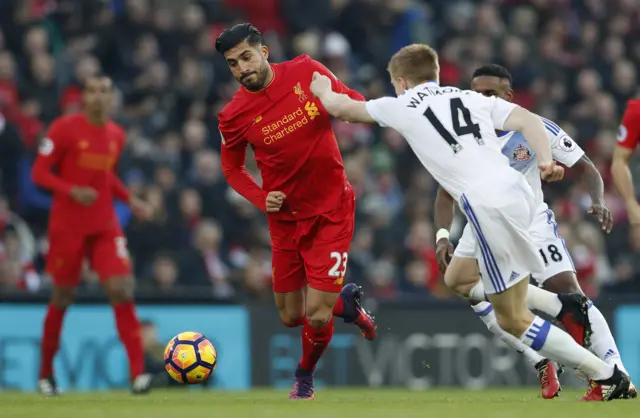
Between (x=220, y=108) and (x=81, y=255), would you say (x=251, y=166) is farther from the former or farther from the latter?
(x=81, y=255)

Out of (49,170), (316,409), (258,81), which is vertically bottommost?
(316,409)

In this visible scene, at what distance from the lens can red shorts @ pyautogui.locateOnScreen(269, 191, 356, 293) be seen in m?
9.45

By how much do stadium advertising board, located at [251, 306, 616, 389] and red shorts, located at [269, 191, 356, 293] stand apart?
430 centimetres

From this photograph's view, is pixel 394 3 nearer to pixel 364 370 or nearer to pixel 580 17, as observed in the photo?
pixel 580 17

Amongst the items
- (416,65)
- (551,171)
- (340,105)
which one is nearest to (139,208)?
(340,105)

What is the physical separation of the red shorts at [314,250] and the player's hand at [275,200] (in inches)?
15.0

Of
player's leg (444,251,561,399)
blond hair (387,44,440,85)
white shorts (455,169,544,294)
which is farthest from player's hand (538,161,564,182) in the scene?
player's leg (444,251,561,399)

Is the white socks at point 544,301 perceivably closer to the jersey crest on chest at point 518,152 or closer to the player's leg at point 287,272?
the jersey crest on chest at point 518,152

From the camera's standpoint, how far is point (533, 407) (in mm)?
8070

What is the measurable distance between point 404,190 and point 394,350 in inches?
127

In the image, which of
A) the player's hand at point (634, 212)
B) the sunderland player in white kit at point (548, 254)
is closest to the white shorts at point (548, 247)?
the sunderland player in white kit at point (548, 254)

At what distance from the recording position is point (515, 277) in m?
8.12

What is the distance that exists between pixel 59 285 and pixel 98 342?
225cm

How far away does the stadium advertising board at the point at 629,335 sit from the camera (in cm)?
1466
